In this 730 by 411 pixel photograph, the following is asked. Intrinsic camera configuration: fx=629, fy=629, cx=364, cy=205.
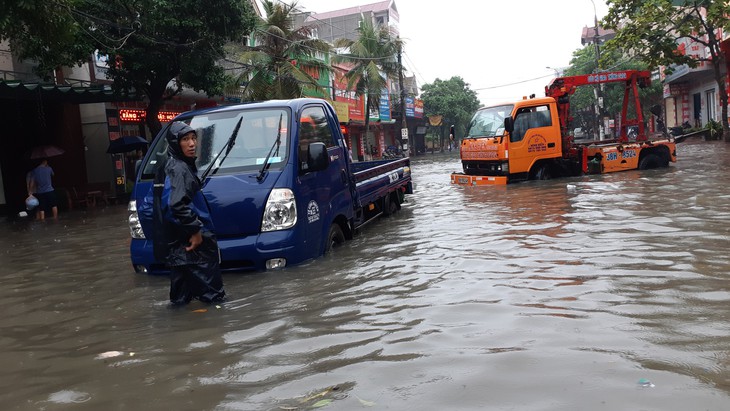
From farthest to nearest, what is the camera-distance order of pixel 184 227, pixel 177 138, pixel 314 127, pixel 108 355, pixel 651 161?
1. pixel 651 161
2. pixel 314 127
3. pixel 177 138
4. pixel 184 227
5. pixel 108 355

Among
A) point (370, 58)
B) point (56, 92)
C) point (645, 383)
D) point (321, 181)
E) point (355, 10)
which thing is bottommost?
point (645, 383)

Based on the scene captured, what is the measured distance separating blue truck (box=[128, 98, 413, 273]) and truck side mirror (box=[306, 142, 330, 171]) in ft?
0.03

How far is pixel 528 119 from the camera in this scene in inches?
611

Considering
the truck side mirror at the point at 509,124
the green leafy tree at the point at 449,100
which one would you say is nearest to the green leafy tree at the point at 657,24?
the truck side mirror at the point at 509,124

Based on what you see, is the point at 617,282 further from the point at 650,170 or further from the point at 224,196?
the point at 650,170

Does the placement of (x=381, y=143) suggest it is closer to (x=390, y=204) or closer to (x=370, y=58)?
(x=370, y=58)

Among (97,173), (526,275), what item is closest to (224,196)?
(526,275)

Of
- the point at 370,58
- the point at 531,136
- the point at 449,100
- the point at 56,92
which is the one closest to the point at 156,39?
the point at 56,92

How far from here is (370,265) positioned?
6680 millimetres

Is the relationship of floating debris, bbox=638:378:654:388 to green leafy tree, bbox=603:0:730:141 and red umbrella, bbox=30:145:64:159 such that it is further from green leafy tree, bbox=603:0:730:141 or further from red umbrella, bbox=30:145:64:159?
green leafy tree, bbox=603:0:730:141

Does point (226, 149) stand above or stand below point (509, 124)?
below

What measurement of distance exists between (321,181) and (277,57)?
773 inches

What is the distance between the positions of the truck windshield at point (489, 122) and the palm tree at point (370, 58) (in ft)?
63.0

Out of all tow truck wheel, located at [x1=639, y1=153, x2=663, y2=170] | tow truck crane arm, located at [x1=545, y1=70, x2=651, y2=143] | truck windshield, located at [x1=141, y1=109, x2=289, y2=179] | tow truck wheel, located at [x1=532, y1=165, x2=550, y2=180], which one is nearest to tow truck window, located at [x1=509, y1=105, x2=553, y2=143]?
tow truck crane arm, located at [x1=545, y1=70, x2=651, y2=143]
